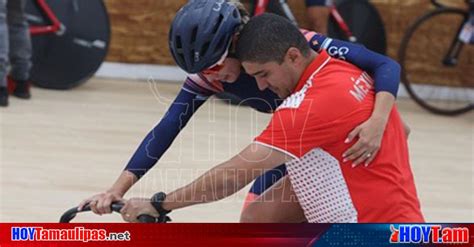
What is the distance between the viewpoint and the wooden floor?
4.88m

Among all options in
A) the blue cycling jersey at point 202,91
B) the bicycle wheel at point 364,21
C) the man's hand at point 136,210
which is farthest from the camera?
the bicycle wheel at point 364,21

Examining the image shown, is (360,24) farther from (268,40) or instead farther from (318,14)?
(268,40)

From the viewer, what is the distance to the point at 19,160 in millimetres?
5441

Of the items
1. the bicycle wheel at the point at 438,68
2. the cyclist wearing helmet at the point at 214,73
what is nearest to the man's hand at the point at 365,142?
the cyclist wearing helmet at the point at 214,73

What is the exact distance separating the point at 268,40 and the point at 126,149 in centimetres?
339

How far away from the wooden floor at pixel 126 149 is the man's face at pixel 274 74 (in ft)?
6.95

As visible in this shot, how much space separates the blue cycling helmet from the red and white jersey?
0.69 ft

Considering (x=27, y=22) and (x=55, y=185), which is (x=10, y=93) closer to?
(x=27, y=22)

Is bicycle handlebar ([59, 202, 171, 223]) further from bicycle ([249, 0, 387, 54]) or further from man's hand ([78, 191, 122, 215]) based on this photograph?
bicycle ([249, 0, 387, 54])

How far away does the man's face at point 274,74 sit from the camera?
253cm

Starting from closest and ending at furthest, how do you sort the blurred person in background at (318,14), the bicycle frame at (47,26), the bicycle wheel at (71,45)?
the blurred person in background at (318,14) → the bicycle frame at (47,26) → the bicycle wheel at (71,45)

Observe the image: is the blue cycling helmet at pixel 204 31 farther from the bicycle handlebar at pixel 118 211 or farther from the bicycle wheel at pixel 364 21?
the bicycle wheel at pixel 364 21

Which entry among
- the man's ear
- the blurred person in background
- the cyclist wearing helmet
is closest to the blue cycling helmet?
the cyclist wearing helmet

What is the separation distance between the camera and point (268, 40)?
98.7 inches
